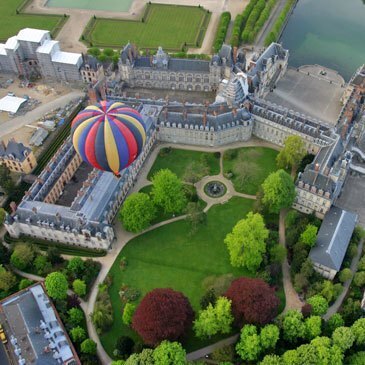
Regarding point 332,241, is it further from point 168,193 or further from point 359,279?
point 168,193

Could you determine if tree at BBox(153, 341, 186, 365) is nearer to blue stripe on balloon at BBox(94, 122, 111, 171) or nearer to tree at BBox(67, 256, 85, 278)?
tree at BBox(67, 256, 85, 278)

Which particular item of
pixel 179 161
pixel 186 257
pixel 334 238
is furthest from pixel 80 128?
pixel 334 238

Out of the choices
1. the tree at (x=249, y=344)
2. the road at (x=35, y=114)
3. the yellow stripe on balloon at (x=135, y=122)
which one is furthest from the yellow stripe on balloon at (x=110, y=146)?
the road at (x=35, y=114)

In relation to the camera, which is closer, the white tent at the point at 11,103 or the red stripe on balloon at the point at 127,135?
the red stripe on balloon at the point at 127,135

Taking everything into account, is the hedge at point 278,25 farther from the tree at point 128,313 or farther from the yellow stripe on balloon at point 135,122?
the tree at point 128,313

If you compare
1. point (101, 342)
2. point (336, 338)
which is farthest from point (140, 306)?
point (336, 338)

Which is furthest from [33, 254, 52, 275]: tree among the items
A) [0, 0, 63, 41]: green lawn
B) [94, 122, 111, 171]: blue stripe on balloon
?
[0, 0, 63, 41]: green lawn

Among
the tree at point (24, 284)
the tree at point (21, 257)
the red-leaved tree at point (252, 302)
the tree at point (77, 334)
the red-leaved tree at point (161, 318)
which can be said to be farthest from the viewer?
the tree at point (21, 257)

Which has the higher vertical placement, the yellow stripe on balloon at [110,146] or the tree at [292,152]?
the tree at [292,152]
